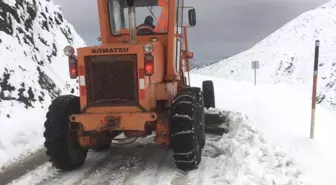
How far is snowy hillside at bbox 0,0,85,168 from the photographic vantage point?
27.4 ft

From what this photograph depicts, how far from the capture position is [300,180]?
509 cm

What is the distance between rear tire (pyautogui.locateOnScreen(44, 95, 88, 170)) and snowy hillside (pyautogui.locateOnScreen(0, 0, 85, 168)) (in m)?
1.10

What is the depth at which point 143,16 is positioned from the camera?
7285 millimetres

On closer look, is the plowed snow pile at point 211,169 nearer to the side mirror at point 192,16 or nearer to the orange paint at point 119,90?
the orange paint at point 119,90

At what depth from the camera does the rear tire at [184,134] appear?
5930 millimetres

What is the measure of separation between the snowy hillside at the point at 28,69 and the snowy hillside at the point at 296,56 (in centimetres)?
2446

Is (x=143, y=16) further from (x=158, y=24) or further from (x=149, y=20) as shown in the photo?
(x=158, y=24)

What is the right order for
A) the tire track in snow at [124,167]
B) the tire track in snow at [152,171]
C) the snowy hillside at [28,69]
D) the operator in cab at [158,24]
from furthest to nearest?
the snowy hillside at [28,69]
the operator in cab at [158,24]
the tire track in snow at [124,167]
the tire track in snow at [152,171]

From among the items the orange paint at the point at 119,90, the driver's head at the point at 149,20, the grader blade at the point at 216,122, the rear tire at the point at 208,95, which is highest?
the driver's head at the point at 149,20

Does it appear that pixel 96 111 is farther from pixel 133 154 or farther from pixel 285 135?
pixel 285 135

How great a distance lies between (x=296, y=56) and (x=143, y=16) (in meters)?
53.2

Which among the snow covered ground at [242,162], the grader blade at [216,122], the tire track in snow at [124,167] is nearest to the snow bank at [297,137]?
the snow covered ground at [242,162]

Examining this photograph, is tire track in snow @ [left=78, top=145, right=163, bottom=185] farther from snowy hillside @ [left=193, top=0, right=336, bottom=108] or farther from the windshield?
snowy hillside @ [left=193, top=0, right=336, bottom=108]

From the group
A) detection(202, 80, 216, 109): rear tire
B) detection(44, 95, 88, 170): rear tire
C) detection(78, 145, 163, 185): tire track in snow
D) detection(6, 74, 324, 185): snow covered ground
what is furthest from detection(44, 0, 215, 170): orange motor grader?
detection(202, 80, 216, 109): rear tire
